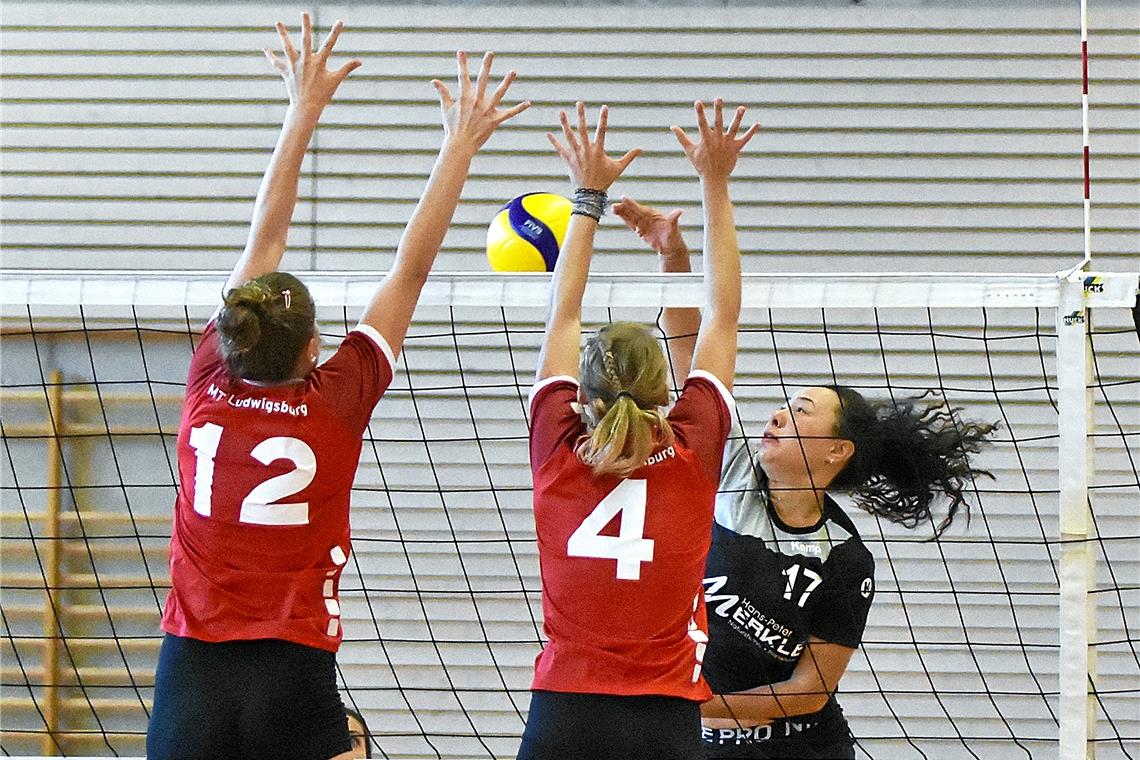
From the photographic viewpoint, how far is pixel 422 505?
562 cm

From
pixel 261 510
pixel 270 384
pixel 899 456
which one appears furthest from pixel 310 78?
pixel 899 456

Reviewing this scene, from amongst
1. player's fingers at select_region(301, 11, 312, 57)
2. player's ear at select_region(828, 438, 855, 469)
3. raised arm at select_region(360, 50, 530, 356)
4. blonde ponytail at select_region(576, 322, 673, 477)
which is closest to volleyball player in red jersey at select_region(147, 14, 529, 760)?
raised arm at select_region(360, 50, 530, 356)

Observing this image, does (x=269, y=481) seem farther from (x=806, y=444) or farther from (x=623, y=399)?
(x=806, y=444)

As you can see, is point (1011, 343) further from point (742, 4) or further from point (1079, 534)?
point (1079, 534)

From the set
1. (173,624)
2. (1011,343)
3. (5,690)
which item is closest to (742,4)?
(1011,343)

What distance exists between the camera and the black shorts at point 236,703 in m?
2.38

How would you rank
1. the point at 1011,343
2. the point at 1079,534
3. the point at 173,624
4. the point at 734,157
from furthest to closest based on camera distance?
the point at 1011,343 < the point at 1079,534 < the point at 734,157 < the point at 173,624

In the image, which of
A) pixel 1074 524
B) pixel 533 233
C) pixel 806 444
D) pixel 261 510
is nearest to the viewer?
pixel 261 510

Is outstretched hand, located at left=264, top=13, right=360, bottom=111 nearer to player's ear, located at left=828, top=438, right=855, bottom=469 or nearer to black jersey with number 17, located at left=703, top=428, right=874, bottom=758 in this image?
black jersey with number 17, located at left=703, top=428, right=874, bottom=758

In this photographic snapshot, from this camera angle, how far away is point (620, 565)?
2277 mm

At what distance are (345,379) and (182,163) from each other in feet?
11.9

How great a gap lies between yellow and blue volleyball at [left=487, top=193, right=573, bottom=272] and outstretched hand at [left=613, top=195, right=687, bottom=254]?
0.61 feet

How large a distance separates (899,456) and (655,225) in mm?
882

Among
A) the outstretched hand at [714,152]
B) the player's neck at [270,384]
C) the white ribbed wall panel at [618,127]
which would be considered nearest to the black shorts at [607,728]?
the player's neck at [270,384]
